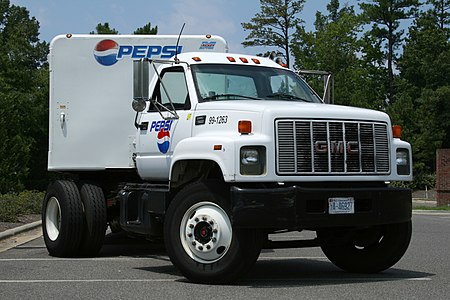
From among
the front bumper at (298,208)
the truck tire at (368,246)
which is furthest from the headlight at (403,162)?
the front bumper at (298,208)

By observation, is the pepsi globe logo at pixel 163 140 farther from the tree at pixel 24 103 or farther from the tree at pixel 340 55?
the tree at pixel 340 55

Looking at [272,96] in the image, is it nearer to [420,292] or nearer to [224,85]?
[224,85]

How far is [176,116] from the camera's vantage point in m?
10.2

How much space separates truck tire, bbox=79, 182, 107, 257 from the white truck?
17mm

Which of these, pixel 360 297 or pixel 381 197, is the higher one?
pixel 381 197

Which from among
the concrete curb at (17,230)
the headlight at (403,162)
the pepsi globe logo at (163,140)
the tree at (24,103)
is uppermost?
the tree at (24,103)

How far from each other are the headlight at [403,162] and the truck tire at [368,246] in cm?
62

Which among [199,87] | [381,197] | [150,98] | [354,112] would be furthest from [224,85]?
[381,197]

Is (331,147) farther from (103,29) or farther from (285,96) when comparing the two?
(103,29)

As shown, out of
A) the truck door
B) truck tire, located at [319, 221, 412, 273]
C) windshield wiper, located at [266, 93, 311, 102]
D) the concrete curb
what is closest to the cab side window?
the truck door

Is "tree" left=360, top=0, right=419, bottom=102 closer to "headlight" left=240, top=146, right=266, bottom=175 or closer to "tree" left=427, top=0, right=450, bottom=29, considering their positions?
"tree" left=427, top=0, right=450, bottom=29

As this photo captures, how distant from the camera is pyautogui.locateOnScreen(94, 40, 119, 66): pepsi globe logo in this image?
12.6 m

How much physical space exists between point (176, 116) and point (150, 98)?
2.47 ft

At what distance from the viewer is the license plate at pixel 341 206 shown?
891 cm
